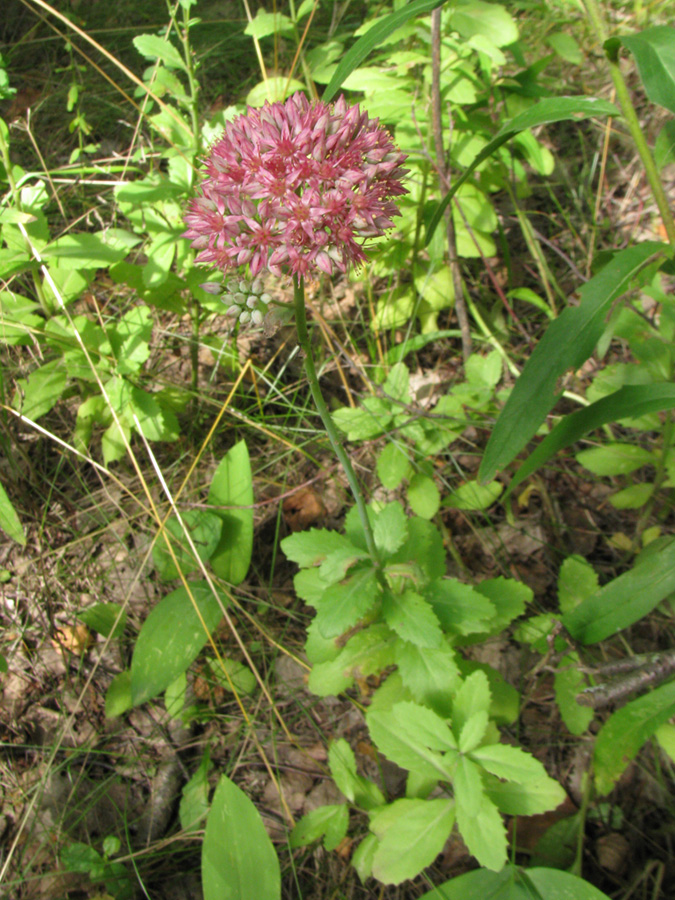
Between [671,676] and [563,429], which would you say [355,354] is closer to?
[563,429]

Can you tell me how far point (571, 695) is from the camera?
1.62m

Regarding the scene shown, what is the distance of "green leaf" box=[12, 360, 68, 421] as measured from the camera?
6.31 feet

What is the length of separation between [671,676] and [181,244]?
1954mm

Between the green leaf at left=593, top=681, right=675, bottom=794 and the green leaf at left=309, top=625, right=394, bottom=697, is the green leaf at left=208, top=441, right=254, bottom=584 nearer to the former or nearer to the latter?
the green leaf at left=309, top=625, right=394, bottom=697

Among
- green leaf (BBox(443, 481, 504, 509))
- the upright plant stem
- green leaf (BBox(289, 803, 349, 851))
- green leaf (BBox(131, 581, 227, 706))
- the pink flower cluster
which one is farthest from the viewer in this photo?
green leaf (BBox(443, 481, 504, 509))

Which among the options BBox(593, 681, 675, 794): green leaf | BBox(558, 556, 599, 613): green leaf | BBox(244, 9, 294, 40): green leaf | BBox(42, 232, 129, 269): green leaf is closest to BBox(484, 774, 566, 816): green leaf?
BBox(593, 681, 675, 794): green leaf

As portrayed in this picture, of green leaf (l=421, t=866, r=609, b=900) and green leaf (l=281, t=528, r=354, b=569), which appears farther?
green leaf (l=281, t=528, r=354, b=569)

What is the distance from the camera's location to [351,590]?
1426 mm

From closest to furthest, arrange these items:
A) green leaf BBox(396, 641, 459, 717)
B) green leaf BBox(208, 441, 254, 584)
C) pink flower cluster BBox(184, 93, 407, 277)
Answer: pink flower cluster BBox(184, 93, 407, 277) → green leaf BBox(396, 641, 459, 717) → green leaf BBox(208, 441, 254, 584)

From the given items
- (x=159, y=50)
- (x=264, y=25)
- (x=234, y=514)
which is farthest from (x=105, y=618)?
(x=264, y=25)

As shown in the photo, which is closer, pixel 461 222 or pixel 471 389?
pixel 471 389

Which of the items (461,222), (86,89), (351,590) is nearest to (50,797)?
(351,590)

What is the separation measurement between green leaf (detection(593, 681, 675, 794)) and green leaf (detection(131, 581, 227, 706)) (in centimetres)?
111

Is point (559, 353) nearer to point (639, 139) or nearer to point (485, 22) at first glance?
point (639, 139)
